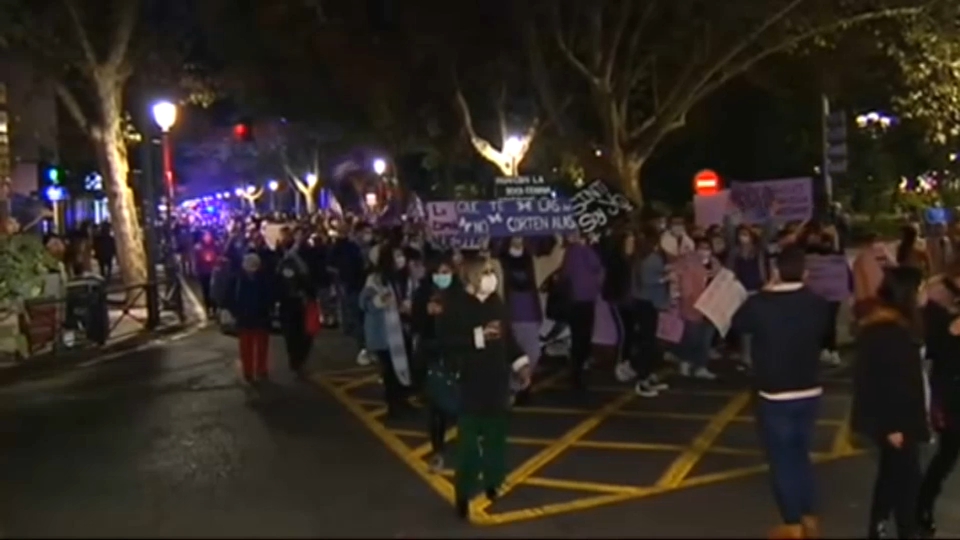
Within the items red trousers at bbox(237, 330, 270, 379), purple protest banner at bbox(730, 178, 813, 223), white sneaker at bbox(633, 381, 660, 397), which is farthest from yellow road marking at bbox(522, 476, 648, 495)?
purple protest banner at bbox(730, 178, 813, 223)

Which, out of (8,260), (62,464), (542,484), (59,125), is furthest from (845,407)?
(59,125)

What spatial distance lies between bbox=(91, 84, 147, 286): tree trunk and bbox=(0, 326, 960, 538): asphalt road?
39.9 ft

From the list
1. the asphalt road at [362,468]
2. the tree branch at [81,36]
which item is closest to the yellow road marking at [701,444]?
the asphalt road at [362,468]

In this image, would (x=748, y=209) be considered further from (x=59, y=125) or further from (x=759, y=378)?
(x=59, y=125)

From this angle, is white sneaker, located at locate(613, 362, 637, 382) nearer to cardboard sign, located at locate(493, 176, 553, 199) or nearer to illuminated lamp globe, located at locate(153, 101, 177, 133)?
cardboard sign, located at locate(493, 176, 553, 199)

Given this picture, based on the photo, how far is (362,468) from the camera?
10570 mm

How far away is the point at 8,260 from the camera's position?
1978 cm

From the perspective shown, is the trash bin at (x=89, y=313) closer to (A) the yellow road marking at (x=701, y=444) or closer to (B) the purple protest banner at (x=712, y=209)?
(B) the purple protest banner at (x=712, y=209)

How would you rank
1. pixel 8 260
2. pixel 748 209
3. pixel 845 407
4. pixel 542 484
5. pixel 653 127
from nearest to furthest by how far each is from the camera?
1. pixel 542 484
2. pixel 845 407
3. pixel 748 209
4. pixel 8 260
5. pixel 653 127

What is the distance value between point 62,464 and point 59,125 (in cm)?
3498

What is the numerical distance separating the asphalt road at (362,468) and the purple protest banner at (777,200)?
11.3 ft

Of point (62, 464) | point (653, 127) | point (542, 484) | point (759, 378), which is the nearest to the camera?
point (759, 378)

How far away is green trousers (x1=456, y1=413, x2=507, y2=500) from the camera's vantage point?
8586mm

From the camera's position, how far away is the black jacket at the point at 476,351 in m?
8.55
